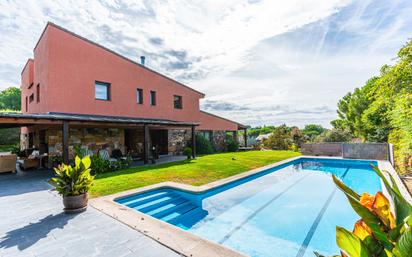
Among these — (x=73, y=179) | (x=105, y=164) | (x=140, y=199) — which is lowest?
(x=140, y=199)

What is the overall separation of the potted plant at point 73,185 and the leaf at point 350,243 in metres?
5.36

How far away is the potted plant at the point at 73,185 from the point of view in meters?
4.82

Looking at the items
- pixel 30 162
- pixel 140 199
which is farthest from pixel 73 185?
pixel 30 162

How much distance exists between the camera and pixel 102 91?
509 inches

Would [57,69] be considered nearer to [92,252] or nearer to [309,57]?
[92,252]

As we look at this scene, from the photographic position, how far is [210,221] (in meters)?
5.73

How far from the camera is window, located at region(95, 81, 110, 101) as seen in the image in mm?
12625

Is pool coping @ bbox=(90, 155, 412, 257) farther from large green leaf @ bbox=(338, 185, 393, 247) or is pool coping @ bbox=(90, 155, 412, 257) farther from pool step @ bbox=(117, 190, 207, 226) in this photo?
large green leaf @ bbox=(338, 185, 393, 247)

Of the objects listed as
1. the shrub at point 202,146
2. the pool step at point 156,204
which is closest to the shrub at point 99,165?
the pool step at point 156,204

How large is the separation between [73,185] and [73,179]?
14 centimetres

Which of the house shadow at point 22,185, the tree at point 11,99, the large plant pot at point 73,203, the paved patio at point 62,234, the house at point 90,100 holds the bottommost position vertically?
the paved patio at point 62,234

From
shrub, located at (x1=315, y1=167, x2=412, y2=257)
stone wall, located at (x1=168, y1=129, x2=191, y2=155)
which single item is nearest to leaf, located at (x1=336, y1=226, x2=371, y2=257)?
shrub, located at (x1=315, y1=167, x2=412, y2=257)

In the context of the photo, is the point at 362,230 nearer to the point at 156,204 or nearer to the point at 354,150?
the point at 156,204

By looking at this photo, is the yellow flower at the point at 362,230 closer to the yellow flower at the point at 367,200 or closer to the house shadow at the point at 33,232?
the yellow flower at the point at 367,200
